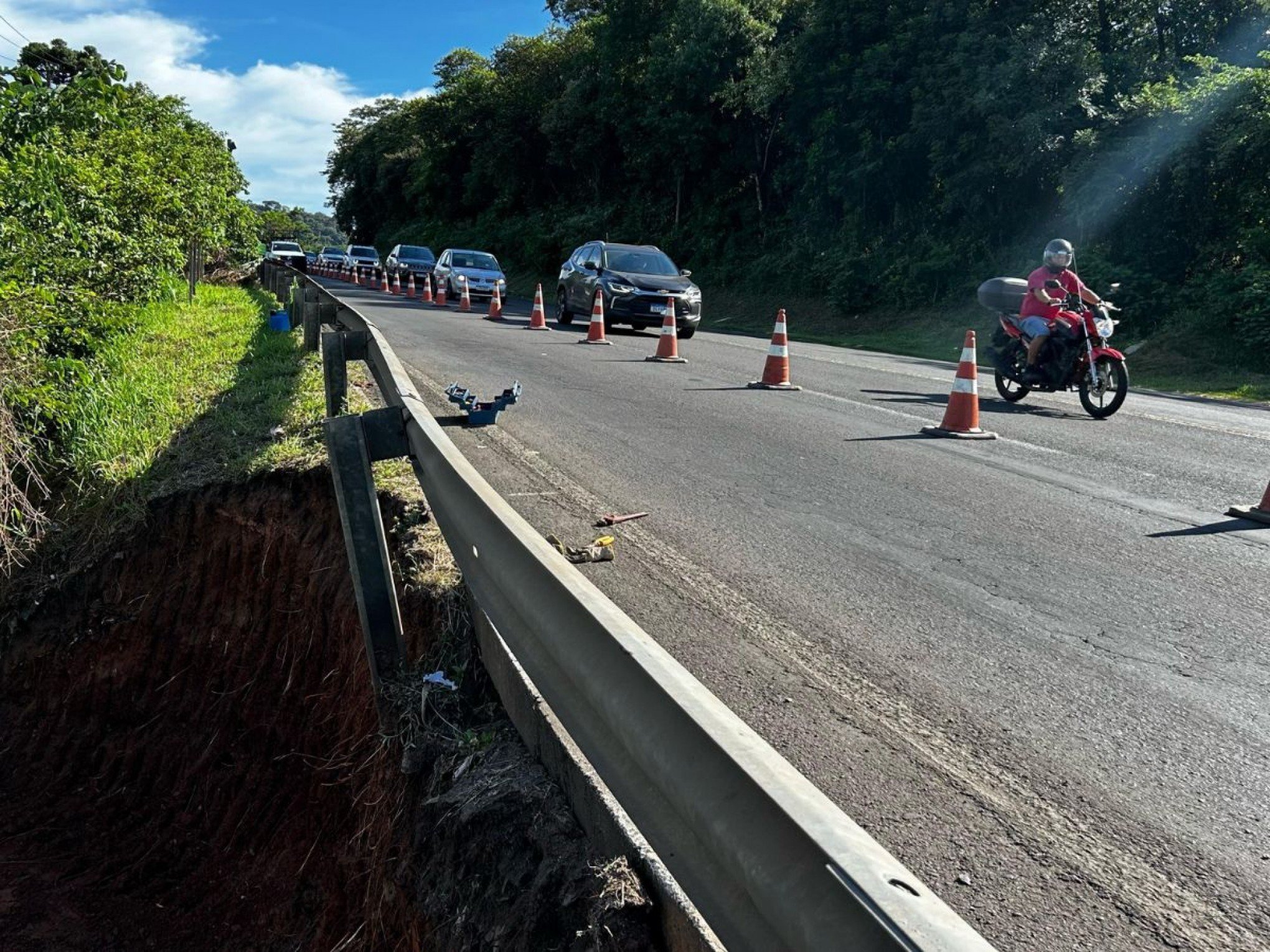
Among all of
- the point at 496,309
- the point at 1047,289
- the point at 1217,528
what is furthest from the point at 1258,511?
the point at 496,309

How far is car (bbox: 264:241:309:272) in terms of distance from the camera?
5342 cm

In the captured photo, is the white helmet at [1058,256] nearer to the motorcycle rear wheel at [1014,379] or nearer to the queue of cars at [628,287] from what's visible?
the motorcycle rear wheel at [1014,379]

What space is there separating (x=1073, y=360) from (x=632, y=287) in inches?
392

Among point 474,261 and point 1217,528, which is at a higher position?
point 474,261

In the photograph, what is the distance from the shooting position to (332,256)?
61719 mm

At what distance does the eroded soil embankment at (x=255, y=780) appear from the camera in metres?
3.06

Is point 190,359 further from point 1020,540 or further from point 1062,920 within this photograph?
point 1062,920

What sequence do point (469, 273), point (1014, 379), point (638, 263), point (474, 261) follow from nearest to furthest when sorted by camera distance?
point (1014, 379)
point (638, 263)
point (469, 273)
point (474, 261)

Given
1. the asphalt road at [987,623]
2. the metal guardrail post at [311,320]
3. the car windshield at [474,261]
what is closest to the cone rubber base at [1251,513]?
the asphalt road at [987,623]

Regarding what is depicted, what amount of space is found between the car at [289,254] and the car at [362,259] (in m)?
2.10

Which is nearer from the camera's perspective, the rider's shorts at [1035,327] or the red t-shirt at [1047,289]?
the rider's shorts at [1035,327]

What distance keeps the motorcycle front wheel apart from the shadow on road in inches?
181

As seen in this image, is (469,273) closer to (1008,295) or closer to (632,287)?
(632,287)

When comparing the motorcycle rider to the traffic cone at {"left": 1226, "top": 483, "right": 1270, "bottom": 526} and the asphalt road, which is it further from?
the traffic cone at {"left": 1226, "top": 483, "right": 1270, "bottom": 526}
